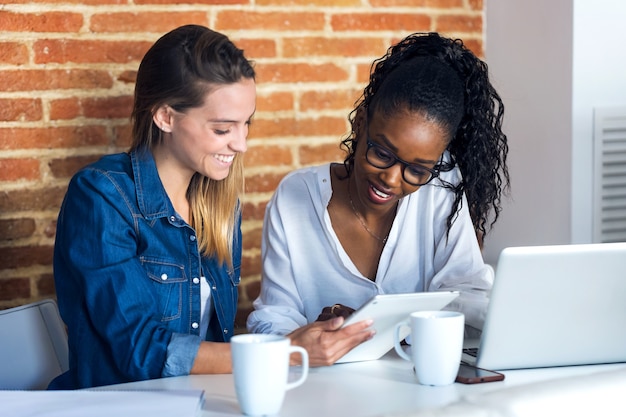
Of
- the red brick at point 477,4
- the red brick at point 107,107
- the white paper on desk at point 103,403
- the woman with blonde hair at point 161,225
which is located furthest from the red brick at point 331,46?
the white paper on desk at point 103,403

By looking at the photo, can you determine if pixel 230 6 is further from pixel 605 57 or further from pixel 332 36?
pixel 605 57

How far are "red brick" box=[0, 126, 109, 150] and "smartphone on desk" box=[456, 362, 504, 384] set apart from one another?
4.22 ft

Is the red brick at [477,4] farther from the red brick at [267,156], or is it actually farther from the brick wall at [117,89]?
the red brick at [267,156]

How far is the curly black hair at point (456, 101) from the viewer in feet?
6.08

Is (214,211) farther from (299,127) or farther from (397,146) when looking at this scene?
(299,127)

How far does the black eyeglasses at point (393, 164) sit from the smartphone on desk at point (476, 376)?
1.62ft

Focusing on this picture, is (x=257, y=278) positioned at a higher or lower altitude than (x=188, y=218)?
lower

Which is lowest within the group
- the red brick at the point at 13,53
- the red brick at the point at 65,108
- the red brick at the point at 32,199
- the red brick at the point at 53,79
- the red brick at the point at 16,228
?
the red brick at the point at 16,228

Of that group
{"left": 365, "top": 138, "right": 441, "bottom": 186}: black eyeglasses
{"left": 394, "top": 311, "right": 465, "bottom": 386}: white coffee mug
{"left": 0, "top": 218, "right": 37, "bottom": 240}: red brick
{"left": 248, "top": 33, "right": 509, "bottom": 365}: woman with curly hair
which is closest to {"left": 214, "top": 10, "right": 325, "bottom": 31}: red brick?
{"left": 248, "top": 33, "right": 509, "bottom": 365}: woman with curly hair

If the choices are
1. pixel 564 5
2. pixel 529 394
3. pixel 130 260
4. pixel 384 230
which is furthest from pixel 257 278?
pixel 529 394

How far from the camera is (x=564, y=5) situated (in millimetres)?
2635

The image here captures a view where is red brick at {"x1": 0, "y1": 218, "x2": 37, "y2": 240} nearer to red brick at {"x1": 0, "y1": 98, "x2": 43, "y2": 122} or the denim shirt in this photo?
red brick at {"x1": 0, "y1": 98, "x2": 43, "y2": 122}

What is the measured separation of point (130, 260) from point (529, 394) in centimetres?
80

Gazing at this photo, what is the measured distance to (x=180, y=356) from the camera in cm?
157
